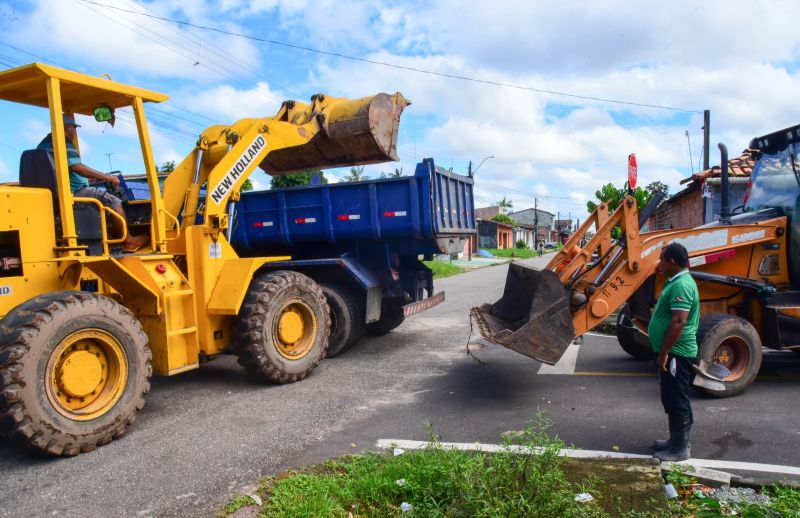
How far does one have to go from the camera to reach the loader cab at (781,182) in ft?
22.0

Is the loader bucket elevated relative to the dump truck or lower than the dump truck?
elevated

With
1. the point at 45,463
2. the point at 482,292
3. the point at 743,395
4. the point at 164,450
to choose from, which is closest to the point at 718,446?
the point at 743,395

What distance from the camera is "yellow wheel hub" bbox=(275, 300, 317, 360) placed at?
22.1 ft

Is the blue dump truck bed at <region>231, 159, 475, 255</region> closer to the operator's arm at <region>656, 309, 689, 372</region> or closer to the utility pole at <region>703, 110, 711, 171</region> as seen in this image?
the operator's arm at <region>656, 309, 689, 372</region>

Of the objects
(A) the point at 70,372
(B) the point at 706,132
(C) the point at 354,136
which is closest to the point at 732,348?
(C) the point at 354,136

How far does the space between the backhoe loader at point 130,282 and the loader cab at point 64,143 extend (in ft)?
0.04

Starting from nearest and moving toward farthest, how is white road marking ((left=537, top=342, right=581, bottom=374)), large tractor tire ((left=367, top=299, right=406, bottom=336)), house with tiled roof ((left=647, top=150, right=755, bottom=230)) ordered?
white road marking ((left=537, top=342, right=581, bottom=374))
large tractor tire ((left=367, top=299, right=406, bottom=336))
house with tiled roof ((left=647, top=150, right=755, bottom=230))

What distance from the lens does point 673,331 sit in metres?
4.30

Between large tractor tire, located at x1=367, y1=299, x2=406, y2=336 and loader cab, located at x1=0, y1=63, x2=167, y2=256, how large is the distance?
4352 millimetres

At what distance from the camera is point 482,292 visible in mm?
17422

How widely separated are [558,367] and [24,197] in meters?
6.00

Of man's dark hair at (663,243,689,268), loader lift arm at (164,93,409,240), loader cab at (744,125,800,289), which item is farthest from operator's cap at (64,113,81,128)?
loader cab at (744,125,800,289)

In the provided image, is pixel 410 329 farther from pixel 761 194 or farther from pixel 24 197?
pixel 24 197

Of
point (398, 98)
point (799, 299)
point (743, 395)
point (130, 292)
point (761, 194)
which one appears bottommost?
point (743, 395)
